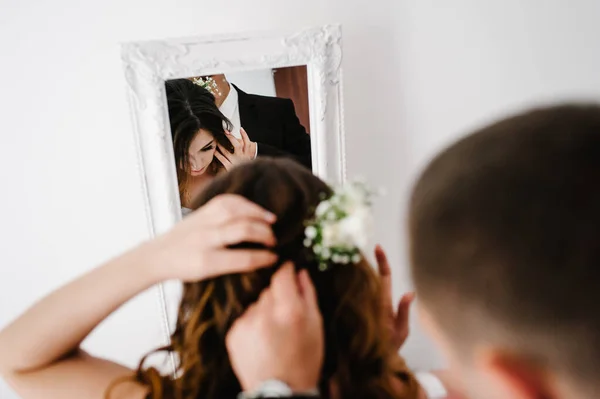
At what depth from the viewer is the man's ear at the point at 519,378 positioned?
0.43 metres

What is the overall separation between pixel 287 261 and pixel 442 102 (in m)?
0.75

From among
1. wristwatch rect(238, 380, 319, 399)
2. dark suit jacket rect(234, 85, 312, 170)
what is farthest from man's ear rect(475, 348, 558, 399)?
dark suit jacket rect(234, 85, 312, 170)

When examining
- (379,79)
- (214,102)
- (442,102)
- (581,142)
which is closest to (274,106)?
(214,102)

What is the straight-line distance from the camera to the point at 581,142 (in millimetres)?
380

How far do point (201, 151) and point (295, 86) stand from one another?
245 mm

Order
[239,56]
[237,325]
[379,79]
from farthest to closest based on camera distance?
[379,79] < [239,56] < [237,325]

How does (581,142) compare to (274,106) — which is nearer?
(581,142)

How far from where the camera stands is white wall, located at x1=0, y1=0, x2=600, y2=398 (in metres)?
0.97

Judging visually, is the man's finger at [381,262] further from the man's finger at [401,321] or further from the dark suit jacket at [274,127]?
the dark suit jacket at [274,127]

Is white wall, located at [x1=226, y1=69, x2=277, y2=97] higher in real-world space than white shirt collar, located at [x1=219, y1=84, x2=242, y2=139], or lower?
higher

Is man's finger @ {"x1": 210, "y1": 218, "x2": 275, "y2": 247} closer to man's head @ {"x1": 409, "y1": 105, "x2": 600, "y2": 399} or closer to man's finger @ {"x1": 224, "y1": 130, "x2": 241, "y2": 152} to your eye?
man's head @ {"x1": 409, "y1": 105, "x2": 600, "y2": 399}

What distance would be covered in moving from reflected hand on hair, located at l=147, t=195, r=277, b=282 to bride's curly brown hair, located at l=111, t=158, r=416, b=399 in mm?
70

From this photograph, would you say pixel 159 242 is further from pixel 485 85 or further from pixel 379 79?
pixel 485 85

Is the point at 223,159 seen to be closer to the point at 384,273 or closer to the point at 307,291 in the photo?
the point at 384,273
